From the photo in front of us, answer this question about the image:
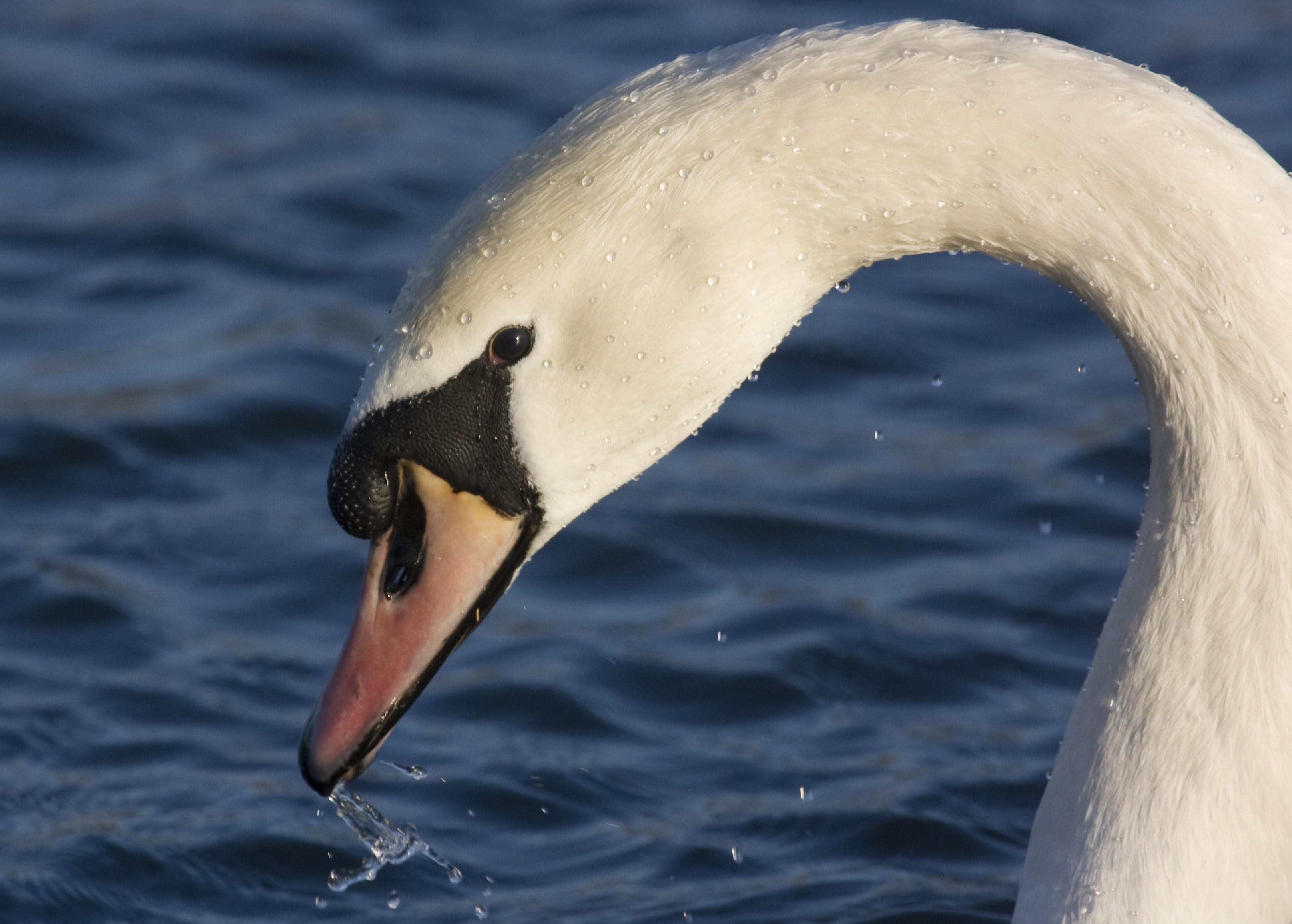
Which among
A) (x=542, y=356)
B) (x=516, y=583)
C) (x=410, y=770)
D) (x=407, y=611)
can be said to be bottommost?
(x=410, y=770)

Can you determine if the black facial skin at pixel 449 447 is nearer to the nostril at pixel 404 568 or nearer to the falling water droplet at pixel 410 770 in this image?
the nostril at pixel 404 568

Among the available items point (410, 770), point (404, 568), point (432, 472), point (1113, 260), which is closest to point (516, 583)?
point (410, 770)

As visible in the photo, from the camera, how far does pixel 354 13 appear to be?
36.7 ft

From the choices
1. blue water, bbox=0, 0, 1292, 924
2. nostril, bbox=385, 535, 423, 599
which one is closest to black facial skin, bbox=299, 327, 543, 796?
nostril, bbox=385, 535, 423, 599

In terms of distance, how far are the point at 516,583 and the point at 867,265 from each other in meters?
3.33

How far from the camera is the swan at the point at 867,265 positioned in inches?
128

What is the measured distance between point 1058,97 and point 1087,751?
4.11ft

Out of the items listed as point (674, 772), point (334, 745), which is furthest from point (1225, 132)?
point (674, 772)

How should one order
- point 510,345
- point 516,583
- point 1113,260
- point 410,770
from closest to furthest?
point 1113,260 < point 510,345 < point 410,770 < point 516,583

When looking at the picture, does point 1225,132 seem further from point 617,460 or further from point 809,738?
point 809,738

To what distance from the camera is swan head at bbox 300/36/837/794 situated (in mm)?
3357

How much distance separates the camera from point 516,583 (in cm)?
666

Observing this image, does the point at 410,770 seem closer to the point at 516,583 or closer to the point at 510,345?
the point at 516,583

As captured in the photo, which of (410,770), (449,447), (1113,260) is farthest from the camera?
(410,770)
